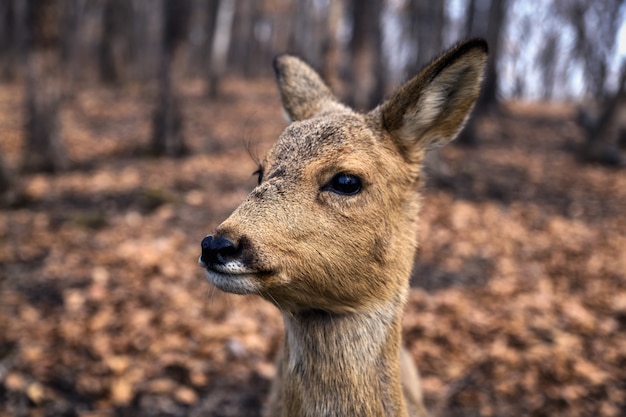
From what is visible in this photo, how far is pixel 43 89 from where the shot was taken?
31.6ft

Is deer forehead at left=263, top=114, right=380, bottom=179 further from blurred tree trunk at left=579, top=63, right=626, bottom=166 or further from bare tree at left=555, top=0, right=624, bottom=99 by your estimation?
bare tree at left=555, top=0, right=624, bottom=99

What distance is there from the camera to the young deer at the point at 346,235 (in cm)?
214

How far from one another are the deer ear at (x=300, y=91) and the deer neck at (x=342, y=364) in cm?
120

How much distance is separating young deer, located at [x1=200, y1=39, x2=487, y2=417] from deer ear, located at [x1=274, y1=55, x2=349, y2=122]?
1.39 ft

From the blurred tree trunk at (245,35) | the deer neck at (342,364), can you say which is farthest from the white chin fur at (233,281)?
the blurred tree trunk at (245,35)

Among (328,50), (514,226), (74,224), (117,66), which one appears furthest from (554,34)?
(74,224)

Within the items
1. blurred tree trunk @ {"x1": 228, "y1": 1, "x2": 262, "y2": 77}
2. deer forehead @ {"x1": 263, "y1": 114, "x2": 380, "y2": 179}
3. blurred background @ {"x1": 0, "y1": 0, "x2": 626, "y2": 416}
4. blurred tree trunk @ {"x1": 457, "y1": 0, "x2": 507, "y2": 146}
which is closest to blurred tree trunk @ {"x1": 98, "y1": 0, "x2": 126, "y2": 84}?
blurred background @ {"x1": 0, "y1": 0, "x2": 626, "y2": 416}

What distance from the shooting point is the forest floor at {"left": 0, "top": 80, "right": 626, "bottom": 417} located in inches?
179

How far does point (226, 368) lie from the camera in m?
4.88

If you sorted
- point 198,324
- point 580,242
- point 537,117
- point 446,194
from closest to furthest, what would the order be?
point 198,324 → point 580,242 → point 446,194 → point 537,117

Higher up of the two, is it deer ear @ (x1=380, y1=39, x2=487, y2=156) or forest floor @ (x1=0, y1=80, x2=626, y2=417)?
deer ear @ (x1=380, y1=39, x2=487, y2=156)

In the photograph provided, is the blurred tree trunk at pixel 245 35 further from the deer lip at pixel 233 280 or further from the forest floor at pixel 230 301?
the deer lip at pixel 233 280

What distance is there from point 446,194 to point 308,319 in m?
7.91

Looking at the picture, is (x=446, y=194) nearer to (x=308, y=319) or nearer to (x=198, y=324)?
(x=198, y=324)
